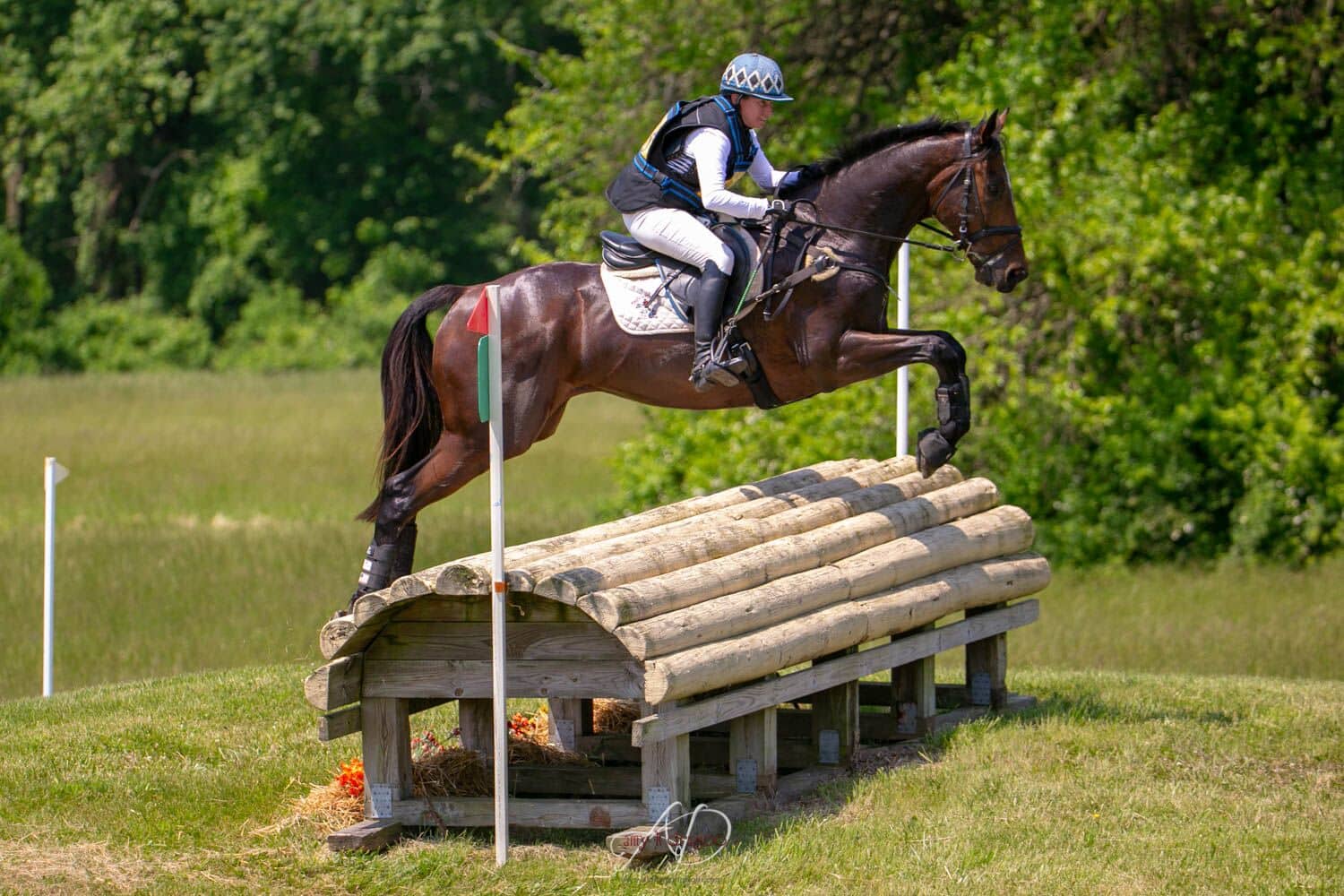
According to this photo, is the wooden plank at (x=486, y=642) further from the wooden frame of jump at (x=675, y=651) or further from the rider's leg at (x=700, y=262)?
the rider's leg at (x=700, y=262)

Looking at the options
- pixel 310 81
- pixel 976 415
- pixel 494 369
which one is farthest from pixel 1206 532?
pixel 310 81

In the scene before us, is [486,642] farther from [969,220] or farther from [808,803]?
[969,220]

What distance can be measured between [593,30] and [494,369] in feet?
39.1

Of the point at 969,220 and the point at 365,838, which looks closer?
the point at 365,838

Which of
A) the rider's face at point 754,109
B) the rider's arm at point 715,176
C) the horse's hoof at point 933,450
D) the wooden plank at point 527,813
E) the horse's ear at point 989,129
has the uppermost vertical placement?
the rider's face at point 754,109

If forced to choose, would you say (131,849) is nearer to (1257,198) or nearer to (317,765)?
(317,765)

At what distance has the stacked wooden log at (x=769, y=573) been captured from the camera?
5980mm

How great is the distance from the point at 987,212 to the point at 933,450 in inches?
41.7

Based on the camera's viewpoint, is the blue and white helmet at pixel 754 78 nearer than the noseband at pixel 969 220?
Yes

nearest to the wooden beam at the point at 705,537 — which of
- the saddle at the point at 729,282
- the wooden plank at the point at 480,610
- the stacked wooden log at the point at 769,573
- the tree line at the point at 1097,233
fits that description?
the stacked wooden log at the point at 769,573

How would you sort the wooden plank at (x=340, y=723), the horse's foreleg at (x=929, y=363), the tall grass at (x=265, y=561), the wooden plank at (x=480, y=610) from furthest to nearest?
the tall grass at (x=265, y=561) < the horse's foreleg at (x=929, y=363) < the wooden plank at (x=340, y=723) < the wooden plank at (x=480, y=610)

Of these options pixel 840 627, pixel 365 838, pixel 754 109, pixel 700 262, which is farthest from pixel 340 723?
pixel 754 109

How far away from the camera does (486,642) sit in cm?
631

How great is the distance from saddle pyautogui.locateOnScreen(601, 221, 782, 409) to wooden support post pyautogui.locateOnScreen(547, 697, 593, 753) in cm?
152
